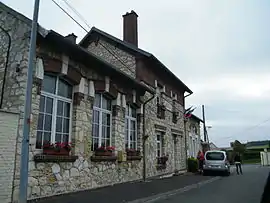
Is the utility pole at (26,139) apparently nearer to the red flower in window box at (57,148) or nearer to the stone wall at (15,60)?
the stone wall at (15,60)

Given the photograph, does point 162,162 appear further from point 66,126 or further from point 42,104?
point 42,104

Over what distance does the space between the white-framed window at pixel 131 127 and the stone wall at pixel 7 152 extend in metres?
6.69

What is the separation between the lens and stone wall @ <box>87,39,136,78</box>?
16417mm

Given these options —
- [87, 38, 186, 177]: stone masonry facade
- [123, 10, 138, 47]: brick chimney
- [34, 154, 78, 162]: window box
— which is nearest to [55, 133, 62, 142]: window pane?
[34, 154, 78, 162]: window box

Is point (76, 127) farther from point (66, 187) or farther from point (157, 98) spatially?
point (157, 98)

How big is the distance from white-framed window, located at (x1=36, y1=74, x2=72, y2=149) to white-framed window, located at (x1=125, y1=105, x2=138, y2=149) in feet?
14.3

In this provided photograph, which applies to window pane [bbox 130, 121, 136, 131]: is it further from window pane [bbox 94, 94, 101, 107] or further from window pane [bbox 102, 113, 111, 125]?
window pane [bbox 94, 94, 101, 107]

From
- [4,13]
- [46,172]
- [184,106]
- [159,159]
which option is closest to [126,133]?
[159,159]

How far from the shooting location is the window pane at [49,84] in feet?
30.5

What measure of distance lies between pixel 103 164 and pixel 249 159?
49.4 metres

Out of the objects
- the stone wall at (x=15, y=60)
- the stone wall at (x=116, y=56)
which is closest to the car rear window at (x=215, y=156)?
the stone wall at (x=116, y=56)

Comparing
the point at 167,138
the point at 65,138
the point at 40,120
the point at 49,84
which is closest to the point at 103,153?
the point at 65,138

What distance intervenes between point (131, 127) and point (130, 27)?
7.06 meters

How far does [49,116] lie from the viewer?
9.38 m
